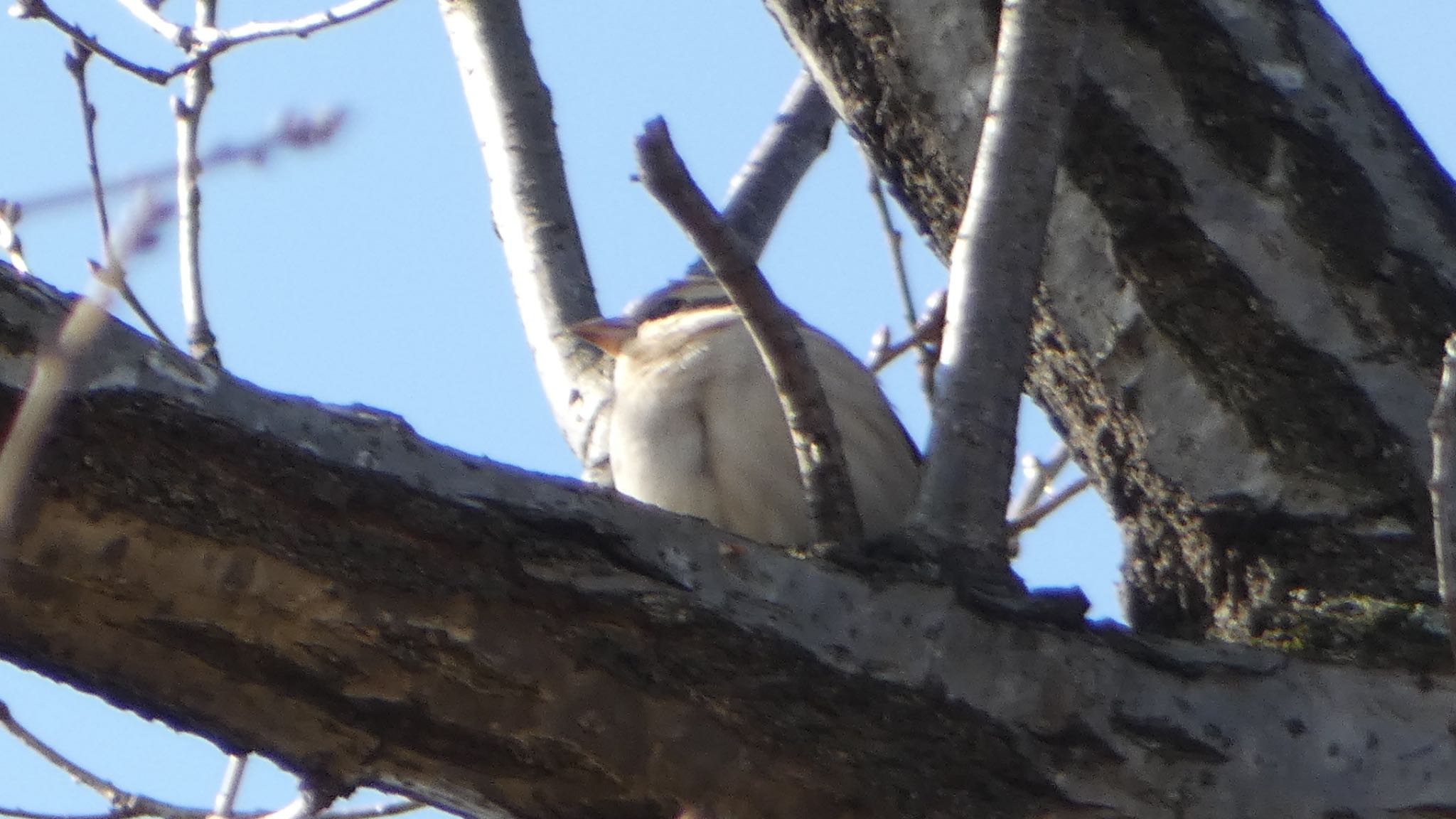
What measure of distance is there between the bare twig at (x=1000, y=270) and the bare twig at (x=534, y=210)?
1931mm

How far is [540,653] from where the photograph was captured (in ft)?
5.90

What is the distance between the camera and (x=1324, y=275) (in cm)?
243

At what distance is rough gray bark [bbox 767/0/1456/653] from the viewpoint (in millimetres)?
2400

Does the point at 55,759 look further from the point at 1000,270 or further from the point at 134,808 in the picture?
the point at 1000,270

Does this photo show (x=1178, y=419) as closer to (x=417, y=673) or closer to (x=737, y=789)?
(x=737, y=789)

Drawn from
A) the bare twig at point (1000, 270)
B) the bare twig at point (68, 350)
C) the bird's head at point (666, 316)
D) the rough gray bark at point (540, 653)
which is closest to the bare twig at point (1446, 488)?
the rough gray bark at point (540, 653)

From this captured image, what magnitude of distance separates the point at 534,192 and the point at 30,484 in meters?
2.60

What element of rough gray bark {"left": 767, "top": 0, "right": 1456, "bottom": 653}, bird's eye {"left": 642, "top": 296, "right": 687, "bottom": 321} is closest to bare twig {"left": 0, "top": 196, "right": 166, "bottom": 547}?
rough gray bark {"left": 767, "top": 0, "right": 1456, "bottom": 653}

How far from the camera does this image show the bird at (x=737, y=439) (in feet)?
11.6

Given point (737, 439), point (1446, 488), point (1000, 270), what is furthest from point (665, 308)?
point (1446, 488)

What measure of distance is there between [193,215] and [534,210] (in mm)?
784

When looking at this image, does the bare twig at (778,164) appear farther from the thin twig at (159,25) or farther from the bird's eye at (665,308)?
the thin twig at (159,25)

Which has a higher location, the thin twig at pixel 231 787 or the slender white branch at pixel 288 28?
the slender white branch at pixel 288 28

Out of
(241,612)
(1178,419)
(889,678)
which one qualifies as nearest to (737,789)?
(889,678)
